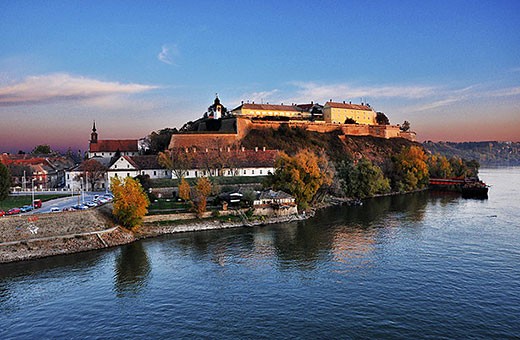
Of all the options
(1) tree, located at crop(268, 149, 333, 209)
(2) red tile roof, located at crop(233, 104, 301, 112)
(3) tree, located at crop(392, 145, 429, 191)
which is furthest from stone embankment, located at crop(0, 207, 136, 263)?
(2) red tile roof, located at crop(233, 104, 301, 112)

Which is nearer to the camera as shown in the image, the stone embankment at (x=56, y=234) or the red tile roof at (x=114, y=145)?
the stone embankment at (x=56, y=234)

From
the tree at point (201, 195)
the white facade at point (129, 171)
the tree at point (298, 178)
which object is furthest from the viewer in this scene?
the white facade at point (129, 171)

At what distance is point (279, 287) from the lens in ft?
67.1

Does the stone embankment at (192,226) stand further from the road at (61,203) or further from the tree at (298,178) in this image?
the road at (61,203)

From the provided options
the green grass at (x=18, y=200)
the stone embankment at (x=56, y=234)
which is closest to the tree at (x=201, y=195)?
the stone embankment at (x=56, y=234)

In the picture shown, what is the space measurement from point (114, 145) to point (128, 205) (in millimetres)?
32535

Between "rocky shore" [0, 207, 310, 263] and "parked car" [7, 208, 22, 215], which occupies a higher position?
"parked car" [7, 208, 22, 215]

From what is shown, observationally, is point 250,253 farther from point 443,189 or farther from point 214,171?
point 443,189

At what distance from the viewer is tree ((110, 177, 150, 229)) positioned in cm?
3036

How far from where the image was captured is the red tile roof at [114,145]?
5928 centimetres

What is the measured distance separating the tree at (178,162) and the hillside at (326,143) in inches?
631

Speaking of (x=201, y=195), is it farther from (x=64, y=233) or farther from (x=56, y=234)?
(x=56, y=234)

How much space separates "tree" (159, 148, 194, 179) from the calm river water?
1625cm

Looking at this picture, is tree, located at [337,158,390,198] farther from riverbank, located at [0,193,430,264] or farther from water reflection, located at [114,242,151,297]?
water reflection, located at [114,242,151,297]
